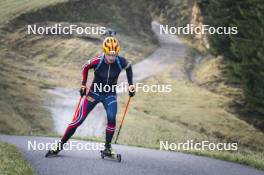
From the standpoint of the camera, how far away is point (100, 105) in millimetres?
35062

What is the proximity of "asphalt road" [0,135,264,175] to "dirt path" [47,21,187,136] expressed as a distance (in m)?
17.4

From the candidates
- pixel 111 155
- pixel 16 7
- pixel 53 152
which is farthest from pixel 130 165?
pixel 16 7

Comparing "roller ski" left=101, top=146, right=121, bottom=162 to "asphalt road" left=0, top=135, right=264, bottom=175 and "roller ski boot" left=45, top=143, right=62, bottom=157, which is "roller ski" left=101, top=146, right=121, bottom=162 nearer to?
"asphalt road" left=0, top=135, right=264, bottom=175

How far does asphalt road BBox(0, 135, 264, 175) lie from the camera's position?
870cm

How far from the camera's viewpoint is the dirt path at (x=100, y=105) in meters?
29.8

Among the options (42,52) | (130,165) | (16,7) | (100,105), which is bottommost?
(130,165)

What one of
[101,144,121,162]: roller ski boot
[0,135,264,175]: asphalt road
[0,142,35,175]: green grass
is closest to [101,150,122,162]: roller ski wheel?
[101,144,121,162]: roller ski boot

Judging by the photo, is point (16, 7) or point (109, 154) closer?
point (109, 154)

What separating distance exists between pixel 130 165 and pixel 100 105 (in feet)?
83.9

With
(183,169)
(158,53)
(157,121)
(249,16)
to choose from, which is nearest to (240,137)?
(157,121)

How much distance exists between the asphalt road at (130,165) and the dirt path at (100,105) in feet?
57.2

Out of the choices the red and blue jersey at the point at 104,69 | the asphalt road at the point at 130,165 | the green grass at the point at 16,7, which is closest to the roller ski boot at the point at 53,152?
the asphalt road at the point at 130,165

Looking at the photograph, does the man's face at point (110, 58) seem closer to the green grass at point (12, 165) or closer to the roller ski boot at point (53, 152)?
the roller ski boot at point (53, 152)

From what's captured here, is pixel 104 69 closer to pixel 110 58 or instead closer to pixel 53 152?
pixel 110 58
